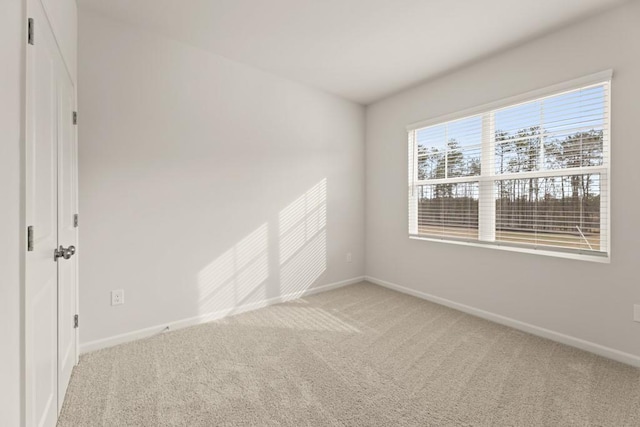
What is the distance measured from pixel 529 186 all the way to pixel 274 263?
8.86ft

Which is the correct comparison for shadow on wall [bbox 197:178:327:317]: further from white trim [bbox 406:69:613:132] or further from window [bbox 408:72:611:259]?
white trim [bbox 406:69:613:132]

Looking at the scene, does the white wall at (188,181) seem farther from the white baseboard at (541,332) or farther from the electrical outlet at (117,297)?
the white baseboard at (541,332)

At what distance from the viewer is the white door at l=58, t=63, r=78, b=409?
5.62 feet

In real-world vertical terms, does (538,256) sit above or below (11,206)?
below

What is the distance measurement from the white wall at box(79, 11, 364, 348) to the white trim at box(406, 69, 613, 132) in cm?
138

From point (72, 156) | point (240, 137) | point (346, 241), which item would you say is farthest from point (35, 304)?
point (346, 241)

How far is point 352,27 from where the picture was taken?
2.54 metres

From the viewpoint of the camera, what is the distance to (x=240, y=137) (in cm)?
314

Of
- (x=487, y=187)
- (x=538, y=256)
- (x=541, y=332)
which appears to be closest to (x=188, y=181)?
(x=487, y=187)

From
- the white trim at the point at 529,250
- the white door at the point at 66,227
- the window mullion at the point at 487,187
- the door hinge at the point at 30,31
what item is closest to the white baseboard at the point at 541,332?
the white trim at the point at 529,250

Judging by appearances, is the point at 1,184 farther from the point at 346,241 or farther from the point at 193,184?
the point at 346,241

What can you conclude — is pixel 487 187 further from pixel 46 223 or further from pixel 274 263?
pixel 46 223

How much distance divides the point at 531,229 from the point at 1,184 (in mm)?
3490

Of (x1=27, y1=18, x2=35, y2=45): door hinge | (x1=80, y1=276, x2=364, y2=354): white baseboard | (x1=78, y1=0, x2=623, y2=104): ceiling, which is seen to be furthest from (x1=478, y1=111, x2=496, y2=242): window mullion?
(x1=27, y1=18, x2=35, y2=45): door hinge
